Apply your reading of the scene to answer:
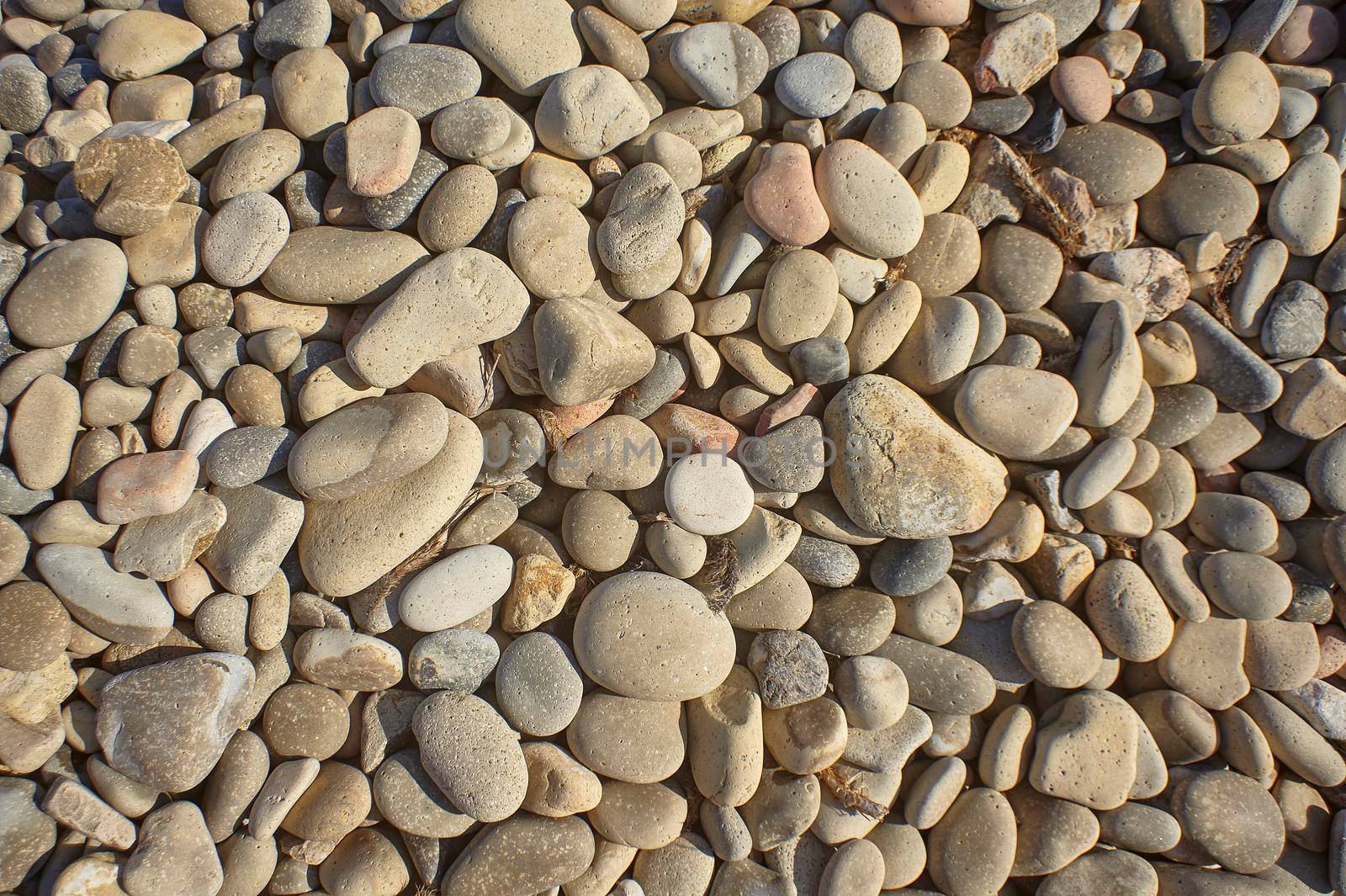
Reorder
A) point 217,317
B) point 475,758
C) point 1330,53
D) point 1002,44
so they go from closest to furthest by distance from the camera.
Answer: point 475,758 → point 217,317 → point 1002,44 → point 1330,53

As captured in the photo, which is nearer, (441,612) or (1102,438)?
(441,612)

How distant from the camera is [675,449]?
2215 millimetres

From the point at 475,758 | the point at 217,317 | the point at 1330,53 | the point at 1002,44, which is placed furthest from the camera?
the point at 1330,53

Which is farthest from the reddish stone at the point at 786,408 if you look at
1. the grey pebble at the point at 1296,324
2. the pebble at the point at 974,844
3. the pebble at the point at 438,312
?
the grey pebble at the point at 1296,324

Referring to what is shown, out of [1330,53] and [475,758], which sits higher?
[1330,53]

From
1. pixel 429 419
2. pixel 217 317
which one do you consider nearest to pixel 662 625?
pixel 429 419

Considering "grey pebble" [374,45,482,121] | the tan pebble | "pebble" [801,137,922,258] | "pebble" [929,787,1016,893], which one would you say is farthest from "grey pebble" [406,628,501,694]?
"pebble" [801,137,922,258]

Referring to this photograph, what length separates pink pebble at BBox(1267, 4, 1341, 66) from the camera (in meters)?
2.40

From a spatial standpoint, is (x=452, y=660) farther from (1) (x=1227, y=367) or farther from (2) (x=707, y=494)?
(1) (x=1227, y=367)

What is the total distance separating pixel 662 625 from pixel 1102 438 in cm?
150

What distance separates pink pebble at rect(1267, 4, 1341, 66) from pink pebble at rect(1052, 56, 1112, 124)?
2.14 feet

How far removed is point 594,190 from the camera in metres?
2.29

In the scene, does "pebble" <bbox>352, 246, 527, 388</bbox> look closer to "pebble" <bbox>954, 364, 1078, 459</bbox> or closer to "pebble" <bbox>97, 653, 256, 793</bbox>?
"pebble" <bbox>97, 653, 256, 793</bbox>

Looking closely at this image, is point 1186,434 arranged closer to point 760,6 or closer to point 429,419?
point 760,6
